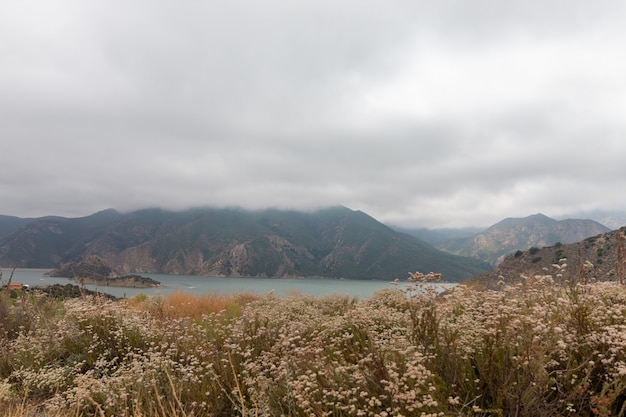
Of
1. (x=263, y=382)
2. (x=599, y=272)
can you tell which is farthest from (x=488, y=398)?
(x=599, y=272)

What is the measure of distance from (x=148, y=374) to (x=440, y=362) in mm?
3527

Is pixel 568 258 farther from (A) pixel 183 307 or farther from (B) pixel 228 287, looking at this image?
(B) pixel 228 287

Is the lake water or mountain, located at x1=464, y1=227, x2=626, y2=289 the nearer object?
the lake water

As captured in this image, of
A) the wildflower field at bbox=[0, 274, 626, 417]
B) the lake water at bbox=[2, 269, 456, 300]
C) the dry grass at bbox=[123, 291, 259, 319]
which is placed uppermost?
the wildflower field at bbox=[0, 274, 626, 417]

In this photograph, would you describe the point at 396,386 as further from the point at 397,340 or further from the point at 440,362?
the point at 397,340

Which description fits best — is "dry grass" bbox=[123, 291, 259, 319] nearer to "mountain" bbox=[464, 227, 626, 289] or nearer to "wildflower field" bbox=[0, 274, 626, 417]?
"wildflower field" bbox=[0, 274, 626, 417]

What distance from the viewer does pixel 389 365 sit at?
3.24m

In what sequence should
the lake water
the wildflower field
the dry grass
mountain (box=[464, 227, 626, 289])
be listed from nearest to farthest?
the wildflower field → the dry grass → the lake water → mountain (box=[464, 227, 626, 289])

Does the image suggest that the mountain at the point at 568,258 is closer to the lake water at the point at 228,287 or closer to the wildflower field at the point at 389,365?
the lake water at the point at 228,287

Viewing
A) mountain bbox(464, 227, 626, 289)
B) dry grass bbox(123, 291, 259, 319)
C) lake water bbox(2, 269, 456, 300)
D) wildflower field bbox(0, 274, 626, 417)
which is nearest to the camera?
wildflower field bbox(0, 274, 626, 417)

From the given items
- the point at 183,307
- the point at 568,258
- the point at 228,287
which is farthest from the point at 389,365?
the point at 228,287

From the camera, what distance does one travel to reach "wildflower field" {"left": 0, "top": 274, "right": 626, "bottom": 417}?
2855 millimetres

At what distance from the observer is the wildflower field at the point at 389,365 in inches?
112

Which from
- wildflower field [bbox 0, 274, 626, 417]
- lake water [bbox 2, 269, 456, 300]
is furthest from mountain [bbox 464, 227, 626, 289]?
wildflower field [bbox 0, 274, 626, 417]
